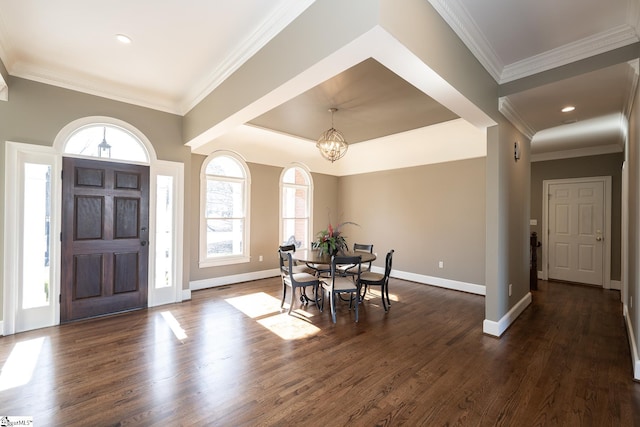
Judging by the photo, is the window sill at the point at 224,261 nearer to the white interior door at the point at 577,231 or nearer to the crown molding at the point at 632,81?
the crown molding at the point at 632,81

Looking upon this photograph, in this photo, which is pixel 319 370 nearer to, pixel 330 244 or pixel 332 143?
pixel 330 244

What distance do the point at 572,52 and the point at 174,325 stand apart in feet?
15.9

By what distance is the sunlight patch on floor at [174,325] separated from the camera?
9.98ft

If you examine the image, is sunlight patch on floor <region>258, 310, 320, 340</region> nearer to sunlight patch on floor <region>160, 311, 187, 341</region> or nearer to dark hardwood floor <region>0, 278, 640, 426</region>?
dark hardwood floor <region>0, 278, 640, 426</region>

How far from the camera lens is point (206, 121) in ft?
11.7

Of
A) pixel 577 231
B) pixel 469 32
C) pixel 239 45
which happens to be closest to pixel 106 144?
pixel 239 45

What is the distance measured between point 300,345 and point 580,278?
5865 millimetres

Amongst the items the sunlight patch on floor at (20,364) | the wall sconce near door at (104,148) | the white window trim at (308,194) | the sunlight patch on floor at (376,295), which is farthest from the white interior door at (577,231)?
the sunlight patch on floor at (20,364)

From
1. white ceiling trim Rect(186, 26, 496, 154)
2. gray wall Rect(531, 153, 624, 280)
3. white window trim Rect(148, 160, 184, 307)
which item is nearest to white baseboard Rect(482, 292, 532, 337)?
white ceiling trim Rect(186, 26, 496, 154)

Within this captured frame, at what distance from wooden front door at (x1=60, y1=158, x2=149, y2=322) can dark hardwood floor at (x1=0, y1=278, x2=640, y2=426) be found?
0.26m

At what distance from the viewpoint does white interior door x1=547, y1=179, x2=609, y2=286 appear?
17.4 ft

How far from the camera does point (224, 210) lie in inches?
210

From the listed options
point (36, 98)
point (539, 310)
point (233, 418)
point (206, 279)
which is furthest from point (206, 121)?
point (539, 310)

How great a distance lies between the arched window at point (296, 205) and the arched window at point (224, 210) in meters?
0.89
